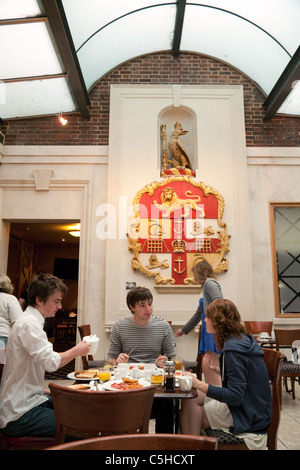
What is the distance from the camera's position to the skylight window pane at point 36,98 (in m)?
5.64

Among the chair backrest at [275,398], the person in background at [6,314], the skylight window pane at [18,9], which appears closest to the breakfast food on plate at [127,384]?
the chair backrest at [275,398]

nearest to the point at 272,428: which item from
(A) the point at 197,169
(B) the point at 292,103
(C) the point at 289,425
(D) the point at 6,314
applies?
(C) the point at 289,425

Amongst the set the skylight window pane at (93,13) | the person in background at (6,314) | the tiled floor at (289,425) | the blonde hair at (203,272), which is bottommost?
the tiled floor at (289,425)

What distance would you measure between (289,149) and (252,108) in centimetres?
106

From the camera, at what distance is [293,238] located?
20.0 ft

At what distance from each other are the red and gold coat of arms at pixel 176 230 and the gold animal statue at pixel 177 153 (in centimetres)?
32

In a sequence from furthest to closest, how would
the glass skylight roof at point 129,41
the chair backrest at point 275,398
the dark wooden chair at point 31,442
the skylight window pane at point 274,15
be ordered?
the skylight window pane at point 274,15, the glass skylight roof at point 129,41, the chair backrest at point 275,398, the dark wooden chair at point 31,442

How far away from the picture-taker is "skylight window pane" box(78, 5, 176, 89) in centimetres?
587

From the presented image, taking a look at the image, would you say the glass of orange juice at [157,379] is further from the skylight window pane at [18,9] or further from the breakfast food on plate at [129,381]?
the skylight window pane at [18,9]

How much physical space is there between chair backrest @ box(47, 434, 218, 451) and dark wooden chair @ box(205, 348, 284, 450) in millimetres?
1064

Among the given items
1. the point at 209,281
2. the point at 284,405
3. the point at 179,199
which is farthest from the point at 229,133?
the point at 284,405

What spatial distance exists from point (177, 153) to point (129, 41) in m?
2.20

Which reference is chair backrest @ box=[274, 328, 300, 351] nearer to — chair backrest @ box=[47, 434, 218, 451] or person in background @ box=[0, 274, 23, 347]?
person in background @ box=[0, 274, 23, 347]

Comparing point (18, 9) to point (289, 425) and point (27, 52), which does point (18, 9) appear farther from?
point (289, 425)
